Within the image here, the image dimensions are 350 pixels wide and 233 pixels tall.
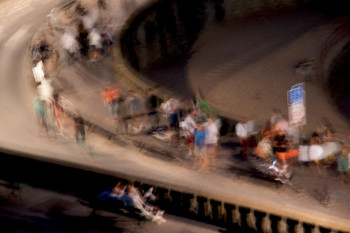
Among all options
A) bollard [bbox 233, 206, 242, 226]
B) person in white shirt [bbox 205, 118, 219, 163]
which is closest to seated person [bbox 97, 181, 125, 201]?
person in white shirt [bbox 205, 118, 219, 163]

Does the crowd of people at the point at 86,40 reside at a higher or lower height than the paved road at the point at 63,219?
higher

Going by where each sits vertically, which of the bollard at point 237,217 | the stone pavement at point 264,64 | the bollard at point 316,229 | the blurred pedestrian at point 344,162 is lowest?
the bollard at point 316,229

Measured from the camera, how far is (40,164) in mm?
14016

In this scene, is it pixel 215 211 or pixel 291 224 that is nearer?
pixel 291 224

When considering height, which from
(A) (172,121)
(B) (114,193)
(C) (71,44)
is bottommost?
(B) (114,193)

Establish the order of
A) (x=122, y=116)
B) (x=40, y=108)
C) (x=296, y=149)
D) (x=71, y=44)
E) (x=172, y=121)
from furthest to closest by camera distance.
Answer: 1. (x=71, y=44)
2. (x=122, y=116)
3. (x=172, y=121)
4. (x=40, y=108)
5. (x=296, y=149)

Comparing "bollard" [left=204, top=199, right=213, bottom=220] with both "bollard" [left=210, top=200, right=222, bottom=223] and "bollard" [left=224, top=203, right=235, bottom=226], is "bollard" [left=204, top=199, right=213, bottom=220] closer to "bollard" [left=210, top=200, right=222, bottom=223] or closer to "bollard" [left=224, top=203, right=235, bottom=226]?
"bollard" [left=210, top=200, right=222, bottom=223]

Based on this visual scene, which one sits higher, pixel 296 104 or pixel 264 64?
pixel 264 64

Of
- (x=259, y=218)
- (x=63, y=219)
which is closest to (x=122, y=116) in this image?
(x=63, y=219)

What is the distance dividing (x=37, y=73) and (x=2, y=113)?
2.08 meters

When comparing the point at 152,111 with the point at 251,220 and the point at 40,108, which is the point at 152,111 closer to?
the point at 40,108

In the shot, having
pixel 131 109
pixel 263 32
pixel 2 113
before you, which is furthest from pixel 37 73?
pixel 263 32

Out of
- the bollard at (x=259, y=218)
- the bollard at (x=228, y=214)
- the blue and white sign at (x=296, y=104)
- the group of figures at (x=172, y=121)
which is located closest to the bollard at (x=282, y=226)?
the bollard at (x=259, y=218)

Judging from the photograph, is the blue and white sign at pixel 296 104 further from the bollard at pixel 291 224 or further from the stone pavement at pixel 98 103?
the bollard at pixel 291 224
